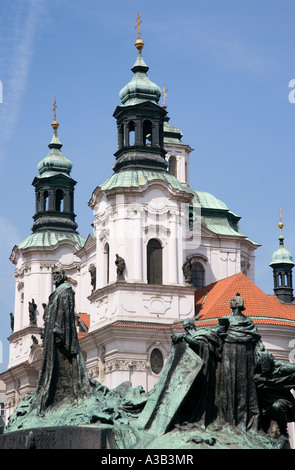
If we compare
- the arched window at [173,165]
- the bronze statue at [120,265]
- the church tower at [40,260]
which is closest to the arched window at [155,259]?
the bronze statue at [120,265]

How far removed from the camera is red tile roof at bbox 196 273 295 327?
1885 inches

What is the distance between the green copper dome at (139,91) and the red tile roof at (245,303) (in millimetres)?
9956

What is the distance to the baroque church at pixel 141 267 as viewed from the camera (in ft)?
161

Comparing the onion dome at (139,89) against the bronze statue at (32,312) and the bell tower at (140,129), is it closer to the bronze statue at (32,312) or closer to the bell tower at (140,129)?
the bell tower at (140,129)

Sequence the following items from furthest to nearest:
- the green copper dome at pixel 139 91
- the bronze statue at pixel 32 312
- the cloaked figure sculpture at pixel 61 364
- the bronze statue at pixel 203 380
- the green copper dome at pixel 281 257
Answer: the green copper dome at pixel 281 257 < the bronze statue at pixel 32 312 < the green copper dome at pixel 139 91 < the cloaked figure sculpture at pixel 61 364 < the bronze statue at pixel 203 380

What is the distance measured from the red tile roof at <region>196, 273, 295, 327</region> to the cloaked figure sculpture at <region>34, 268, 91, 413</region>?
100 feet

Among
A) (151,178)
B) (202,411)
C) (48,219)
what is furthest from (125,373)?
(202,411)

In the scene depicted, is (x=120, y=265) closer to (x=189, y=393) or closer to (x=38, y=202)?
(x=38, y=202)

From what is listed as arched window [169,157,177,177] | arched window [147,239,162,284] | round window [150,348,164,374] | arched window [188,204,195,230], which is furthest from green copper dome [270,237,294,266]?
round window [150,348,164,374]

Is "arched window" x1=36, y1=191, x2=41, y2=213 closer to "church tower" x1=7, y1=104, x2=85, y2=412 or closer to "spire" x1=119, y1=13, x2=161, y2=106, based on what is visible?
"church tower" x1=7, y1=104, x2=85, y2=412

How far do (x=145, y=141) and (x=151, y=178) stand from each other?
3.60 meters

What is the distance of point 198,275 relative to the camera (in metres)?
56.5

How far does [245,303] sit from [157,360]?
15.9 feet
